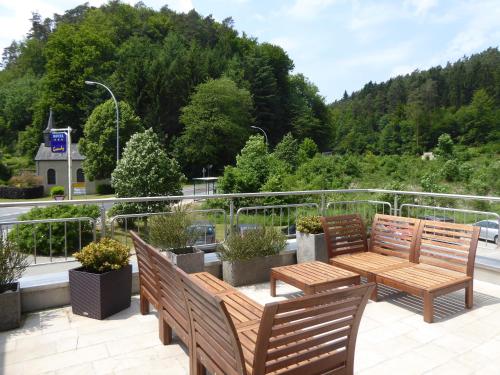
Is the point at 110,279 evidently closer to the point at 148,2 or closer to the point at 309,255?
the point at 309,255

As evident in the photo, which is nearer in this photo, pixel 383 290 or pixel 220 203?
pixel 383 290

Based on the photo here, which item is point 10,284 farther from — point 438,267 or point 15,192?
point 15,192

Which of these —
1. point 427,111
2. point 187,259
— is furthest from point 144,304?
point 427,111

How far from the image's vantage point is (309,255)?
6195 mm

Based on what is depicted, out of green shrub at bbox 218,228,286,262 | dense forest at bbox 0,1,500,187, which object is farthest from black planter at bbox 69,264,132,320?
dense forest at bbox 0,1,500,187

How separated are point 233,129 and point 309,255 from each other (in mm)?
45187

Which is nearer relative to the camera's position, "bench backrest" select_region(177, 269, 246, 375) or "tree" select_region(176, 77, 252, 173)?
"bench backrest" select_region(177, 269, 246, 375)

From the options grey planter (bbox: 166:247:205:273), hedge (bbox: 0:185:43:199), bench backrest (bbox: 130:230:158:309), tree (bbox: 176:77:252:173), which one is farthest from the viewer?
tree (bbox: 176:77:252:173)

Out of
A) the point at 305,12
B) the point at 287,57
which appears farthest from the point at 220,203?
the point at 287,57

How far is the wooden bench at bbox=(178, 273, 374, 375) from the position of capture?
2152 millimetres

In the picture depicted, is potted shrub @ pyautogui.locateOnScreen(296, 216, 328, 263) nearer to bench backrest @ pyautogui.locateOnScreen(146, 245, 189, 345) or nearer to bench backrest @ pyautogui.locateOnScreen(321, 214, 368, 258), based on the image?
bench backrest @ pyautogui.locateOnScreen(321, 214, 368, 258)

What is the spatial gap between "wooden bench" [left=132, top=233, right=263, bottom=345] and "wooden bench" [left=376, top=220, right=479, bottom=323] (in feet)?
6.56

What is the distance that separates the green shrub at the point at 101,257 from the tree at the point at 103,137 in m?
41.0

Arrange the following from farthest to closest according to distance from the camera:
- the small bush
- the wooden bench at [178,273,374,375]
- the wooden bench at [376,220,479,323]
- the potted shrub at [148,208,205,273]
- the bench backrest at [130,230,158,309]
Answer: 1. the small bush
2. the potted shrub at [148,208,205,273]
3. the wooden bench at [376,220,479,323]
4. the bench backrest at [130,230,158,309]
5. the wooden bench at [178,273,374,375]
